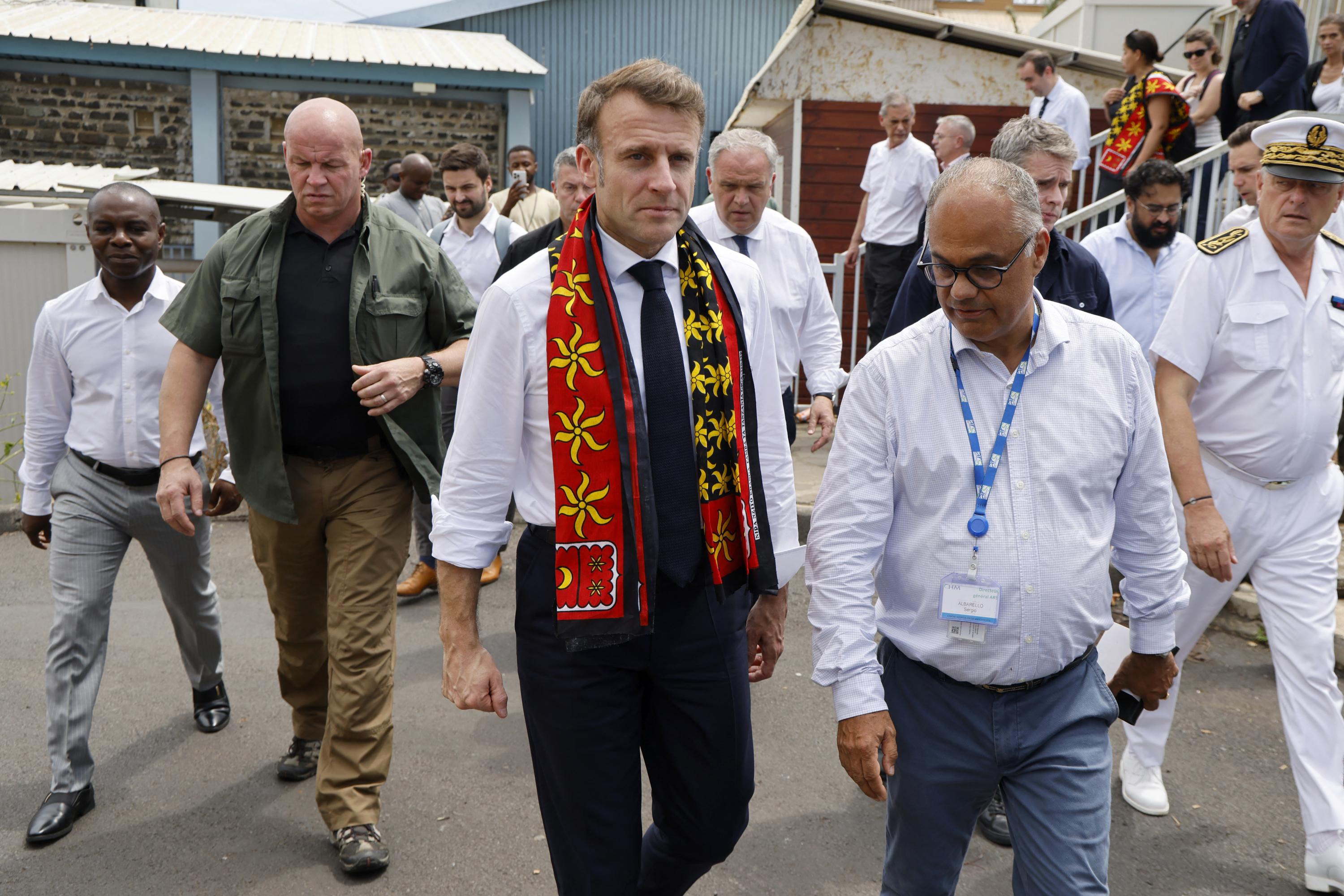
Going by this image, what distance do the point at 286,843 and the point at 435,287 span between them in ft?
6.50

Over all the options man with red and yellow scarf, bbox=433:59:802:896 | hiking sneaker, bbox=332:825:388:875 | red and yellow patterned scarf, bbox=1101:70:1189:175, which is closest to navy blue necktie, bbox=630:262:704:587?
man with red and yellow scarf, bbox=433:59:802:896

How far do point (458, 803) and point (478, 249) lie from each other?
392cm

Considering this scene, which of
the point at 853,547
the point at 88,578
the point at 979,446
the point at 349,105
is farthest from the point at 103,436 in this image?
the point at 349,105

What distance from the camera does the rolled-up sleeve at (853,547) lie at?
2.38 m

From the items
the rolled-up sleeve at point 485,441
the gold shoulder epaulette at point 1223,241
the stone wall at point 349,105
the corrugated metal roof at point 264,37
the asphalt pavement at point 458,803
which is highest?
the corrugated metal roof at point 264,37

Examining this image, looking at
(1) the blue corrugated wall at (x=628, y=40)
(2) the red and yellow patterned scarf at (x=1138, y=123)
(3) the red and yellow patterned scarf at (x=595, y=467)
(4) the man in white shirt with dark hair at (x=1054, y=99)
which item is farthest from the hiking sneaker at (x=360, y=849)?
(1) the blue corrugated wall at (x=628, y=40)

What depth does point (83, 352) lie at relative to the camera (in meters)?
4.38

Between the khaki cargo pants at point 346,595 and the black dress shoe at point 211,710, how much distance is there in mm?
927

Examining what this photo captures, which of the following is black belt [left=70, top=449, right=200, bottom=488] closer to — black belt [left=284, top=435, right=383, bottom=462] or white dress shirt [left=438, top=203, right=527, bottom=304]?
black belt [left=284, top=435, right=383, bottom=462]

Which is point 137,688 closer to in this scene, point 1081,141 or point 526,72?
point 1081,141

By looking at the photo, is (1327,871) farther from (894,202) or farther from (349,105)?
(349,105)

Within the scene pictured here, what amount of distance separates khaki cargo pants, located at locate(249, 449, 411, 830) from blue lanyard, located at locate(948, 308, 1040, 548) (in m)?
2.22

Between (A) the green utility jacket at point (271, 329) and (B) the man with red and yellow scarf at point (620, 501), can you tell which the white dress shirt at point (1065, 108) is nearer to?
(A) the green utility jacket at point (271, 329)

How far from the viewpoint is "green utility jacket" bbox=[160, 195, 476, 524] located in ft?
12.3
